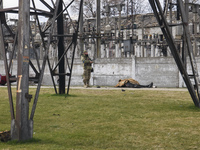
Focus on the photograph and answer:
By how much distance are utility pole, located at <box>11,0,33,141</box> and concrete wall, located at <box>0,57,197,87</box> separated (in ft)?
65.0

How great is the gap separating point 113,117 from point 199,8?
1553cm

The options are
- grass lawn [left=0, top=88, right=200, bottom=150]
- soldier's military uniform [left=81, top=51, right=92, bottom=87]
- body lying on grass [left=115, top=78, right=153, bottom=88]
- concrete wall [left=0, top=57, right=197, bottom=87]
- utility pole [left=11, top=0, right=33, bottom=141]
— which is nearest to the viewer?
grass lawn [left=0, top=88, right=200, bottom=150]

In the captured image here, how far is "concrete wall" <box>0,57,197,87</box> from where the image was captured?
1047 inches

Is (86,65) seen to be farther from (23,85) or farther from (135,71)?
(23,85)

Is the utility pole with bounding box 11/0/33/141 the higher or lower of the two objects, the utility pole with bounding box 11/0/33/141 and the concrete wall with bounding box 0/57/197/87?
the higher

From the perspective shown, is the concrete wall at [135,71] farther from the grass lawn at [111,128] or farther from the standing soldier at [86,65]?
the grass lawn at [111,128]

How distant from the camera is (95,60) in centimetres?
2886

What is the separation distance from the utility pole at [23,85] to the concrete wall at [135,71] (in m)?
19.8

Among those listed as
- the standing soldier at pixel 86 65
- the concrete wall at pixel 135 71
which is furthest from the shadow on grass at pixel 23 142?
the concrete wall at pixel 135 71

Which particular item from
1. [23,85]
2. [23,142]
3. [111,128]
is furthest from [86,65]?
[23,142]

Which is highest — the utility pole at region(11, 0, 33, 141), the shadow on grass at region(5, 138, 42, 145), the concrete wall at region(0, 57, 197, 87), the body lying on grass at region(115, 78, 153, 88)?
the utility pole at region(11, 0, 33, 141)

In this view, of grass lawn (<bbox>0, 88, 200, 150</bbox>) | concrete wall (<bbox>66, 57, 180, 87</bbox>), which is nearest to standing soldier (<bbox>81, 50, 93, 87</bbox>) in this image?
concrete wall (<bbox>66, 57, 180, 87</bbox>)

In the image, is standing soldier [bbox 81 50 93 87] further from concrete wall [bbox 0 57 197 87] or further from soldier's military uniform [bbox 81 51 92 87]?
concrete wall [bbox 0 57 197 87]

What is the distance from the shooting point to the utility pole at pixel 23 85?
664 centimetres
